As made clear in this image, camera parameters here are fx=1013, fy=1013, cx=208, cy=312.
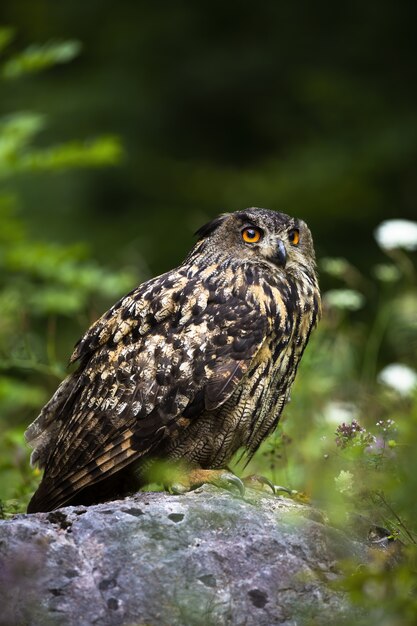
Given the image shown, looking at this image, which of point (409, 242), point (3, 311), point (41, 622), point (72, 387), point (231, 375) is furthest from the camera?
point (3, 311)

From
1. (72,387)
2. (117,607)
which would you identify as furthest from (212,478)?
(117,607)

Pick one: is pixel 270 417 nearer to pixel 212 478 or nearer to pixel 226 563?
pixel 212 478

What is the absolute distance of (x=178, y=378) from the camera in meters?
3.07

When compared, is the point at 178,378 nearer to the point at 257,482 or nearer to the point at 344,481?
the point at 257,482

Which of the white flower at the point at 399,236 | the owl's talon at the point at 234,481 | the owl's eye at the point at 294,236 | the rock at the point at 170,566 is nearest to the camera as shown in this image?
the rock at the point at 170,566

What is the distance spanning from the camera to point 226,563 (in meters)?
2.41

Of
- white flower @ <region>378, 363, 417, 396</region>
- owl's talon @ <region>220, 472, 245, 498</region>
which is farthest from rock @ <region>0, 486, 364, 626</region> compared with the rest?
white flower @ <region>378, 363, 417, 396</region>

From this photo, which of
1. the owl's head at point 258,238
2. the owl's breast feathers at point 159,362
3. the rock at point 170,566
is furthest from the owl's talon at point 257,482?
the owl's head at point 258,238

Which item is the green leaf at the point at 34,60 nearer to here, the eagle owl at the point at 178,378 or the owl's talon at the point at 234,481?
the eagle owl at the point at 178,378

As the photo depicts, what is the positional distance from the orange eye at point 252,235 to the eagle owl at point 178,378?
50 mm

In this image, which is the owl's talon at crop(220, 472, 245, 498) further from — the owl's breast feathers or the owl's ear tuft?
the owl's ear tuft

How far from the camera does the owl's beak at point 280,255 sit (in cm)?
338

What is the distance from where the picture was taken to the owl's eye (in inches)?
139

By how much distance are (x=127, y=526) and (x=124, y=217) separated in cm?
738
